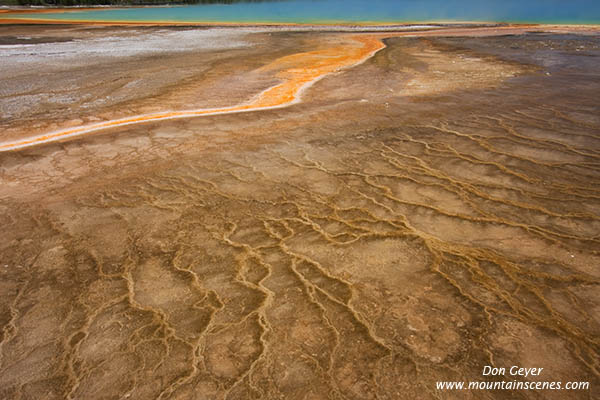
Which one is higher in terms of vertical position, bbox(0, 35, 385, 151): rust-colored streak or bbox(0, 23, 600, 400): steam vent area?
bbox(0, 35, 385, 151): rust-colored streak

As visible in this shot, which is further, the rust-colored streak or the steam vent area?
the rust-colored streak

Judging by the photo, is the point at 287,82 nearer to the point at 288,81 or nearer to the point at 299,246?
the point at 288,81

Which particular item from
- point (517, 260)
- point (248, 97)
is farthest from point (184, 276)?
point (248, 97)

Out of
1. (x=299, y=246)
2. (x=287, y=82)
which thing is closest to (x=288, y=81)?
(x=287, y=82)

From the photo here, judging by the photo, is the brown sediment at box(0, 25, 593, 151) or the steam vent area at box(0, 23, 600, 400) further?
the brown sediment at box(0, 25, 593, 151)

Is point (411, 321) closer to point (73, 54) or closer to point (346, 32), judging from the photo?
point (73, 54)
